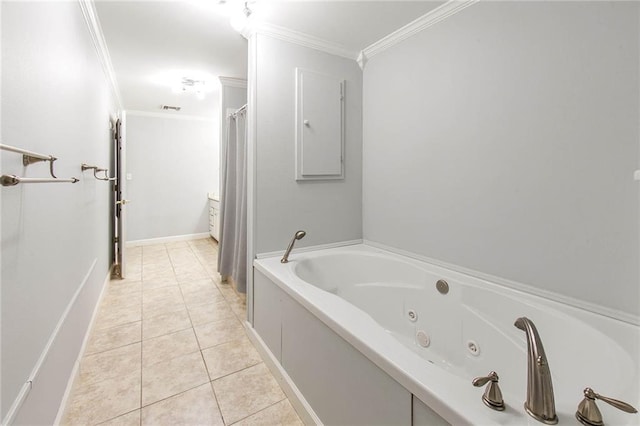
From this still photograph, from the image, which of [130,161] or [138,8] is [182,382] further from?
[130,161]

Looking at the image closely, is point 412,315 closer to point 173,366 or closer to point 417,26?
point 173,366

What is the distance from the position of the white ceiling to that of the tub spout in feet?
6.23

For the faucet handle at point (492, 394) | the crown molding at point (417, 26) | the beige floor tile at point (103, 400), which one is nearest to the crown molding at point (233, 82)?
the crown molding at point (417, 26)

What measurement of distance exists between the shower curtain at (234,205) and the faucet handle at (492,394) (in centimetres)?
201

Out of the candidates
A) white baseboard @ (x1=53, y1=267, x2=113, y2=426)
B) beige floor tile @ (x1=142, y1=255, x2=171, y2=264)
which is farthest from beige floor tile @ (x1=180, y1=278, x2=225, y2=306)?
beige floor tile @ (x1=142, y1=255, x2=171, y2=264)

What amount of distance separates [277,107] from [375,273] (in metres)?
1.39

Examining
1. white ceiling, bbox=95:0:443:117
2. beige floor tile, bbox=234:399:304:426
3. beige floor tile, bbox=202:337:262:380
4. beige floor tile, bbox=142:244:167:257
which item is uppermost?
white ceiling, bbox=95:0:443:117

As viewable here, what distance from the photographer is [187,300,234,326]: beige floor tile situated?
2.37m

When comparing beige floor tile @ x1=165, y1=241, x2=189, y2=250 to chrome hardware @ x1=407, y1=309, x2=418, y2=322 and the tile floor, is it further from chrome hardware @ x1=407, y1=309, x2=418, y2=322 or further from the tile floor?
chrome hardware @ x1=407, y1=309, x2=418, y2=322

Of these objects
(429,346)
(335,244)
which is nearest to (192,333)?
(335,244)

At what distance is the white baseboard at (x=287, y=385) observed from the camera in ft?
4.41

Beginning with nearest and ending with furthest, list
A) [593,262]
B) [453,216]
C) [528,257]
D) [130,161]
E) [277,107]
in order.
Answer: [593,262] < [528,257] < [453,216] < [277,107] < [130,161]

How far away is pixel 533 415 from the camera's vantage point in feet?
2.30

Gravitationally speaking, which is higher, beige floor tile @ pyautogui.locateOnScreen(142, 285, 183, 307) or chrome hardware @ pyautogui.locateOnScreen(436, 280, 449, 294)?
chrome hardware @ pyautogui.locateOnScreen(436, 280, 449, 294)
